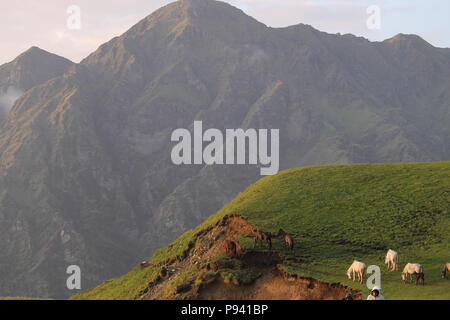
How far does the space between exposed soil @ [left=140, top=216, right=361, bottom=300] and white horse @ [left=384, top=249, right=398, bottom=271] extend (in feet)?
20.3

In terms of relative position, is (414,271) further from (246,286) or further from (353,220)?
(353,220)

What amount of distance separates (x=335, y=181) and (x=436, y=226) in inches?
697

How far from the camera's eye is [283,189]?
7281 centimetres

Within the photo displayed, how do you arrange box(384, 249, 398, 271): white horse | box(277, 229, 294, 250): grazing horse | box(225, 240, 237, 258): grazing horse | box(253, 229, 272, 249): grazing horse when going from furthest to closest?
box(253, 229, 272, 249): grazing horse < box(277, 229, 294, 250): grazing horse < box(225, 240, 237, 258): grazing horse < box(384, 249, 398, 271): white horse

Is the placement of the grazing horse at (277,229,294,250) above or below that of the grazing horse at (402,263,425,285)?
above

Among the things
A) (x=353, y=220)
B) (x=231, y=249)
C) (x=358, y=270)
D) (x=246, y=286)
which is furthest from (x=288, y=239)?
(x=353, y=220)

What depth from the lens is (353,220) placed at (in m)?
60.5

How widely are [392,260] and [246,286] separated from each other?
44.5ft

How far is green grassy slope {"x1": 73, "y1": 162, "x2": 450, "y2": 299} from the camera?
49875mm

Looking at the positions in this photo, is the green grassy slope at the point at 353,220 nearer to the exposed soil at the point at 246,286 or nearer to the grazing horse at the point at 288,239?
the grazing horse at the point at 288,239

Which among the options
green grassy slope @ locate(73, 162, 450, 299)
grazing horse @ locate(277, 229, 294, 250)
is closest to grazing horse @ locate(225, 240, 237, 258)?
green grassy slope @ locate(73, 162, 450, 299)

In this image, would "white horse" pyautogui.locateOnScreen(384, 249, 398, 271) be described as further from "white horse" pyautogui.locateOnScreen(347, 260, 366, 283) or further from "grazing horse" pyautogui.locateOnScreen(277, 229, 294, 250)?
"grazing horse" pyautogui.locateOnScreen(277, 229, 294, 250)

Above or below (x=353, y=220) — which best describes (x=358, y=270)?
below

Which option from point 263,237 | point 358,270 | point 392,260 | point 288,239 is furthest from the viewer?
point 263,237
